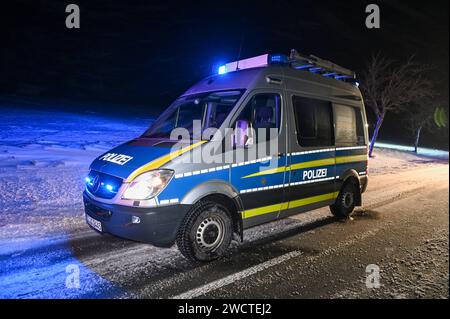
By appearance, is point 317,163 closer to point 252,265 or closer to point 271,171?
point 271,171

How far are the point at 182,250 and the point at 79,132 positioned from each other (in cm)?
1168

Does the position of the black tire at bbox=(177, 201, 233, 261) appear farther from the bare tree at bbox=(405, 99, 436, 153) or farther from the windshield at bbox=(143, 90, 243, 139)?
the bare tree at bbox=(405, 99, 436, 153)

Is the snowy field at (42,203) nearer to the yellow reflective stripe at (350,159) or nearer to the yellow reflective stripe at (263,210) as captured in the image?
the yellow reflective stripe at (263,210)

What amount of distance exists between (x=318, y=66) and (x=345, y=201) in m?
2.73

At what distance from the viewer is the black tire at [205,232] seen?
3.79 meters

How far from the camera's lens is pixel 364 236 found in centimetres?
514

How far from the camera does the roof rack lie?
16.4 feet

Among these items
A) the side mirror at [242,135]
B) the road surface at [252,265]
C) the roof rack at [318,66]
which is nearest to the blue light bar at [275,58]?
the roof rack at [318,66]

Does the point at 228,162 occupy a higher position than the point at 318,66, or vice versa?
the point at 318,66

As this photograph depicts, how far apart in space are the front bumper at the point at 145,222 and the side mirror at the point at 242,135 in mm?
1046

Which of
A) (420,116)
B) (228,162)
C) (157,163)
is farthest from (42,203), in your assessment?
(420,116)

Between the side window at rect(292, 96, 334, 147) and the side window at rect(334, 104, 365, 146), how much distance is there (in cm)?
28

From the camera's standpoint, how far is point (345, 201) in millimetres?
6254
